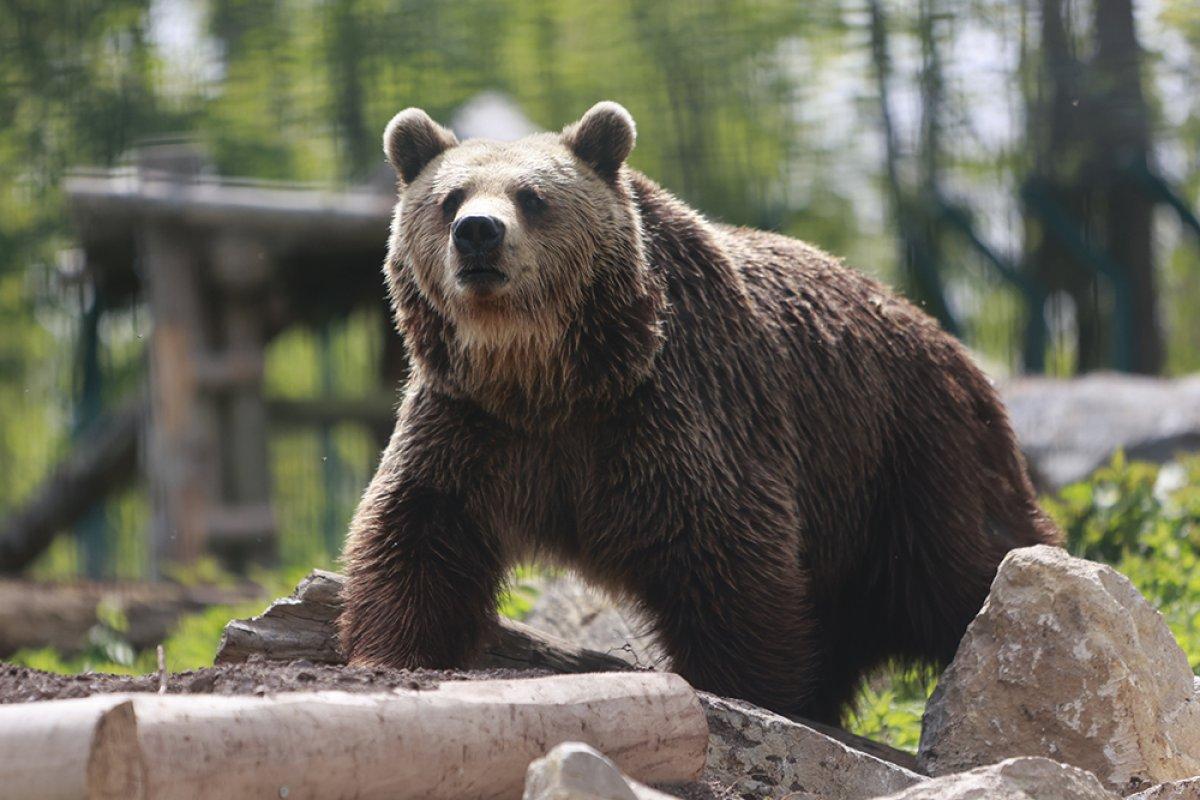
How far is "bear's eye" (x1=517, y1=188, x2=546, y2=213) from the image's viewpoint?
4.46m

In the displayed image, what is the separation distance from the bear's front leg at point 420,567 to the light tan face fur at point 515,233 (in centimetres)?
40

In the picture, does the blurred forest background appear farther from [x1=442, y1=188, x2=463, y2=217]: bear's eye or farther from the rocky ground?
the rocky ground

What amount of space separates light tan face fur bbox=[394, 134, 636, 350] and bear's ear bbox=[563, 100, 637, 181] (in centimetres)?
5

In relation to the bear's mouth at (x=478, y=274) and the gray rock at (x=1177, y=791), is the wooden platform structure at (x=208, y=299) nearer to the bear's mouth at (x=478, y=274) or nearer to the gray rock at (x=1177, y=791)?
the bear's mouth at (x=478, y=274)

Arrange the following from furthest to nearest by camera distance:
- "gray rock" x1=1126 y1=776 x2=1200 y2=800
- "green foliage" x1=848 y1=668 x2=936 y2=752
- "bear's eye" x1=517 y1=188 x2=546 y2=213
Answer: "green foliage" x1=848 y1=668 x2=936 y2=752, "bear's eye" x1=517 y1=188 x2=546 y2=213, "gray rock" x1=1126 y1=776 x2=1200 y2=800

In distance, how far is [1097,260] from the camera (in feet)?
40.2

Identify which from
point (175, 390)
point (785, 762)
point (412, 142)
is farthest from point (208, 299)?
point (785, 762)

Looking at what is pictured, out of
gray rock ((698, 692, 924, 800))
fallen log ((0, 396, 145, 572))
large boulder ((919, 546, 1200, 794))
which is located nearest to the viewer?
gray rock ((698, 692, 924, 800))

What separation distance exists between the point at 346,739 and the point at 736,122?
1466 cm

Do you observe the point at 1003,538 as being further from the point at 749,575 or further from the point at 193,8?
the point at 193,8

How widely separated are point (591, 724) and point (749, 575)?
1.35 meters

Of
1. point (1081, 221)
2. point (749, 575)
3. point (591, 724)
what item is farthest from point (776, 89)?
point (591, 724)

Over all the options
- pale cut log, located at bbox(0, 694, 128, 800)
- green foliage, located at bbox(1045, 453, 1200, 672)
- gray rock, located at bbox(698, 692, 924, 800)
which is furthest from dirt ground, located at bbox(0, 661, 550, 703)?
green foliage, located at bbox(1045, 453, 1200, 672)

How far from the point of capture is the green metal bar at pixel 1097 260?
12172 millimetres
